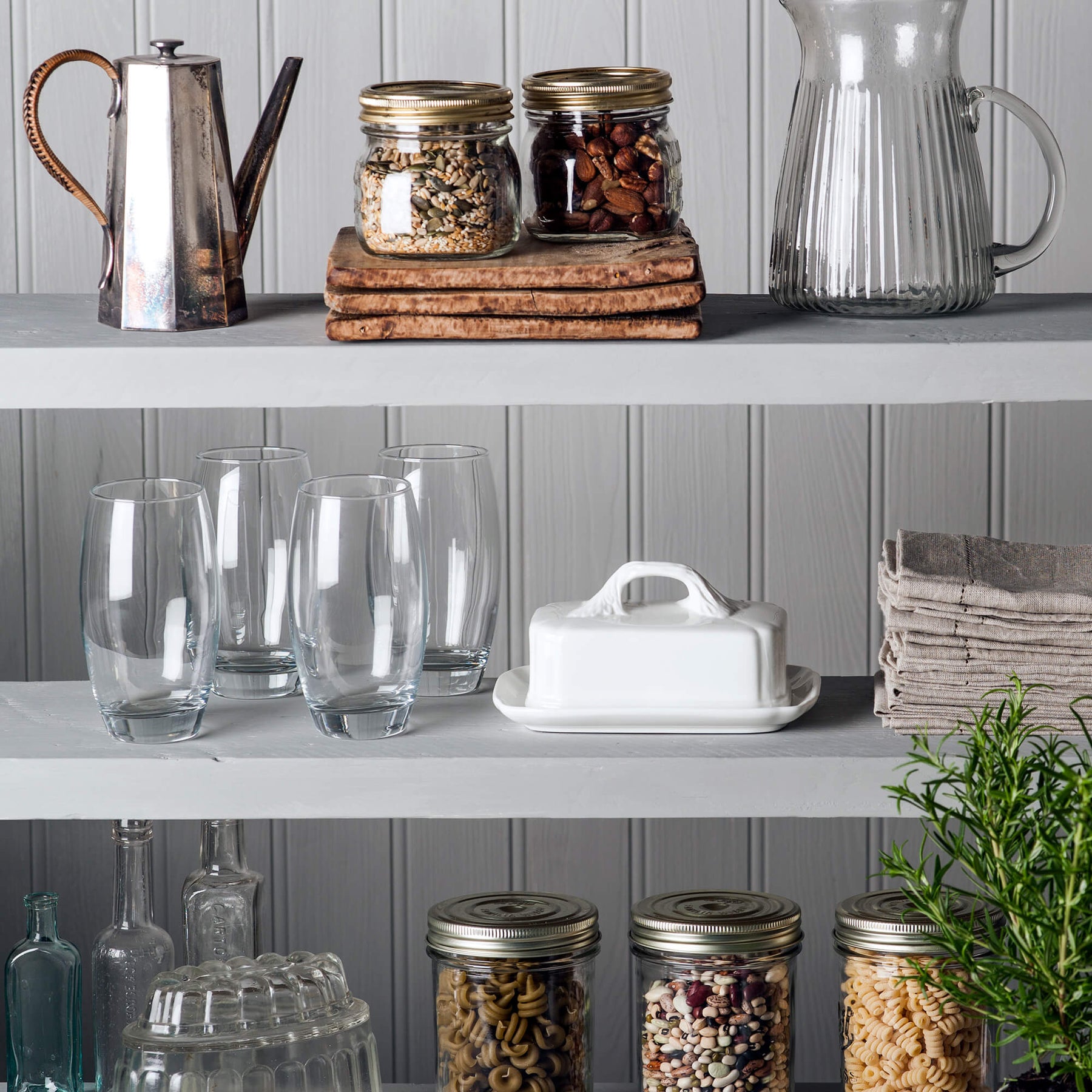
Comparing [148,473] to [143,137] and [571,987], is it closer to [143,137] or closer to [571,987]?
[143,137]

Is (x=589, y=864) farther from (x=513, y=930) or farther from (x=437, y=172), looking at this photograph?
(x=437, y=172)

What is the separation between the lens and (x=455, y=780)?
1.05 metres

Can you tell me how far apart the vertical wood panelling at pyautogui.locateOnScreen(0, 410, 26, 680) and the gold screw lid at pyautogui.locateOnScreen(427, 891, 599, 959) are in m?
0.62

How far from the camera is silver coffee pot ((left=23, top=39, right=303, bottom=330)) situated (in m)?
1.06

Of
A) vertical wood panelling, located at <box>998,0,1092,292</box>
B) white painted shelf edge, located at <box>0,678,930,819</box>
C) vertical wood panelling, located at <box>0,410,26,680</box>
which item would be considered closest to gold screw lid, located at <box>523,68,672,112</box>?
white painted shelf edge, located at <box>0,678,930,819</box>

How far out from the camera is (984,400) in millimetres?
997

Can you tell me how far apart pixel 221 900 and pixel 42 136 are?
2.01 feet

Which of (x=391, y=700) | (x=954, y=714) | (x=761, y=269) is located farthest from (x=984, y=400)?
(x=761, y=269)

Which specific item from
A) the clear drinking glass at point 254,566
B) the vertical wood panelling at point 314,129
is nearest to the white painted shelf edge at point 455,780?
the clear drinking glass at point 254,566

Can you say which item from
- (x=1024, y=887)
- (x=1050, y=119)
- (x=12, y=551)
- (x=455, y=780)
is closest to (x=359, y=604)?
(x=455, y=780)

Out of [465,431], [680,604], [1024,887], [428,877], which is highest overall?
[465,431]

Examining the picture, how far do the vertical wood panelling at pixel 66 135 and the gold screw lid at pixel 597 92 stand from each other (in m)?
0.62

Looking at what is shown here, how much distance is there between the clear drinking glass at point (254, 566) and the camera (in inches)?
46.7

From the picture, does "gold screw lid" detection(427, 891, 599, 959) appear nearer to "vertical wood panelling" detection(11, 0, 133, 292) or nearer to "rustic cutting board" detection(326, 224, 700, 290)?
"rustic cutting board" detection(326, 224, 700, 290)
